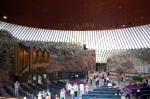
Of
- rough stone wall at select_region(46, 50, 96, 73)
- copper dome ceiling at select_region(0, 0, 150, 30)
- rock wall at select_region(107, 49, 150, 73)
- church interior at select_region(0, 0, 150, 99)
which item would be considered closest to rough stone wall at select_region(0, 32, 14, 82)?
church interior at select_region(0, 0, 150, 99)

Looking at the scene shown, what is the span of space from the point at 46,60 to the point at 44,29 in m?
7.48

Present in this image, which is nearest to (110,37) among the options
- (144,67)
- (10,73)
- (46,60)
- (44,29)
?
(144,67)

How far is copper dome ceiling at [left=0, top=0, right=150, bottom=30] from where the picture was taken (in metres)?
21.7

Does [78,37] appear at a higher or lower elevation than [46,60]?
higher

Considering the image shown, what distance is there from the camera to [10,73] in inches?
746

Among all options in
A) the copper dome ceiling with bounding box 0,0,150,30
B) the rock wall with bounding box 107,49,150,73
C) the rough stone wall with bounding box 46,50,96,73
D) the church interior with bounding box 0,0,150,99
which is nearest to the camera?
the church interior with bounding box 0,0,150,99

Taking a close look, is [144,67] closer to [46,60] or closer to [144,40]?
[144,40]

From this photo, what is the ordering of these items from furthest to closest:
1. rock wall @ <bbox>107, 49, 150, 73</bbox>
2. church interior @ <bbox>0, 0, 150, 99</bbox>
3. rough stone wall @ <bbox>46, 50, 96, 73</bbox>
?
rock wall @ <bbox>107, 49, 150, 73</bbox>, rough stone wall @ <bbox>46, 50, 96, 73</bbox>, church interior @ <bbox>0, 0, 150, 99</bbox>

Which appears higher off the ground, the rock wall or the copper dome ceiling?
the copper dome ceiling

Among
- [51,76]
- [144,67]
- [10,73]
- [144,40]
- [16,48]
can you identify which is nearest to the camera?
[16,48]

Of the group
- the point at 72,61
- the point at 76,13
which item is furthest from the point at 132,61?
the point at 76,13

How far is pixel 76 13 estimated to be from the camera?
974 inches

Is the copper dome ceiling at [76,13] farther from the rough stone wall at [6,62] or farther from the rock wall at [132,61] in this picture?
the rough stone wall at [6,62]

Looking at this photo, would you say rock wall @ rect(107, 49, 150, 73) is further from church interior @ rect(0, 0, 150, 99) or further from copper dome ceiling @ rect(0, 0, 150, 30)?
copper dome ceiling @ rect(0, 0, 150, 30)
